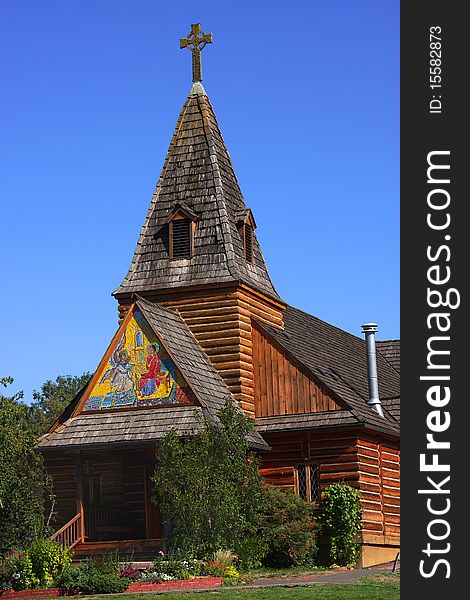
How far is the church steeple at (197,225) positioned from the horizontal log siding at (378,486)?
6.34 m

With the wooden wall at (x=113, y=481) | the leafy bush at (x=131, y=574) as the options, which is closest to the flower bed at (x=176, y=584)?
the leafy bush at (x=131, y=574)

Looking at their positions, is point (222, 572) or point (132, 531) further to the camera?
A: point (132, 531)

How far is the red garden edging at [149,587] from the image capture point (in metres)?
25.9

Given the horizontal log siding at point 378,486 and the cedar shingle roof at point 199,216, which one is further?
the cedar shingle roof at point 199,216

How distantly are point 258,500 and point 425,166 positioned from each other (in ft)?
59.0

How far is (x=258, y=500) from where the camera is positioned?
31.5m

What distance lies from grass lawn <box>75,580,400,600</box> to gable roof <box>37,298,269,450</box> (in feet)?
26.9

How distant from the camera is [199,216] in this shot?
38.3 metres

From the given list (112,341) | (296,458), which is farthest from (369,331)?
(112,341)

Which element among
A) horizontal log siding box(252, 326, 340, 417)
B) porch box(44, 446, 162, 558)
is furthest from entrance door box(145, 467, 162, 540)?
horizontal log siding box(252, 326, 340, 417)

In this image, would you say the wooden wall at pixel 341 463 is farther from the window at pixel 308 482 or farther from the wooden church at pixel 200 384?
the window at pixel 308 482

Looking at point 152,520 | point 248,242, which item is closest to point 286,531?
point 152,520

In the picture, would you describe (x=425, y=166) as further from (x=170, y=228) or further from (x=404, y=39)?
(x=170, y=228)

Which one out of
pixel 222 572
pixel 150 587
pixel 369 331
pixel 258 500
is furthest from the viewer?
pixel 369 331
